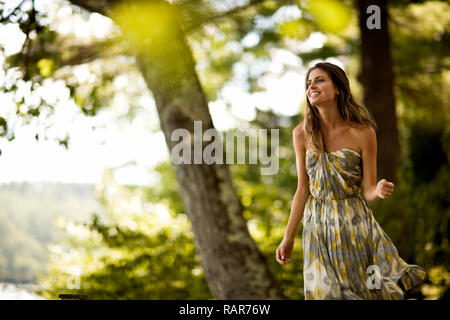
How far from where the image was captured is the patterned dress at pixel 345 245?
1890 millimetres

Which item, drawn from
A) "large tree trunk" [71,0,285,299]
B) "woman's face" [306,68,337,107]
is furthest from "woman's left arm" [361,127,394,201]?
"large tree trunk" [71,0,285,299]

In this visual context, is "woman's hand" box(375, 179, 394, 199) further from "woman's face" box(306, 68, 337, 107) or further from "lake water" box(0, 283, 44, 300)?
"lake water" box(0, 283, 44, 300)

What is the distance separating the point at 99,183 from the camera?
8938mm

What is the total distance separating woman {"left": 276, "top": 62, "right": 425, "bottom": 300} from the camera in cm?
190

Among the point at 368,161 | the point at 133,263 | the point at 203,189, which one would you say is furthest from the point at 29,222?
the point at 368,161

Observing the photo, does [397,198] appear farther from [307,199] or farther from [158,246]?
[307,199]

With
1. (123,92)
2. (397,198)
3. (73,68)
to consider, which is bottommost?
(397,198)

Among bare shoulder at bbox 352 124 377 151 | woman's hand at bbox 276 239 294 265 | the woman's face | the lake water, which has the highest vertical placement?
the woman's face

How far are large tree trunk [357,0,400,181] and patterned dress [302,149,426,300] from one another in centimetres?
486

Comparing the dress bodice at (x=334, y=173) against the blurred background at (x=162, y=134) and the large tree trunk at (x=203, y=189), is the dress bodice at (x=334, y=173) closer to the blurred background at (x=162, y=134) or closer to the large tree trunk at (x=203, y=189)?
the blurred background at (x=162, y=134)

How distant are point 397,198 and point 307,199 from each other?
406 cm

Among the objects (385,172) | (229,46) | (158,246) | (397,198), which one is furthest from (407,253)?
(229,46)

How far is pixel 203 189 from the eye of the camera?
376cm

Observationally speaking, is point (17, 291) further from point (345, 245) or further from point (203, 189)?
point (345, 245)
